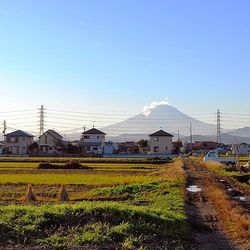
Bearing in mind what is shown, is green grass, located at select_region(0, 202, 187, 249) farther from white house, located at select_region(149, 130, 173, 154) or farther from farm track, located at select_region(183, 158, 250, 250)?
white house, located at select_region(149, 130, 173, 154)

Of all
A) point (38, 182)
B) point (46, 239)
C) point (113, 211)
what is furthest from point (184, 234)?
point (38, 182)

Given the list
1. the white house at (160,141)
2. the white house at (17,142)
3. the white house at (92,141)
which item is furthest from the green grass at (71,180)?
the white house at (160,141)

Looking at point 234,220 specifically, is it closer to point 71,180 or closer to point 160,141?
point 71,180

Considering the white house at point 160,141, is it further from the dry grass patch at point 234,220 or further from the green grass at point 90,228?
the green grass at point 90,228

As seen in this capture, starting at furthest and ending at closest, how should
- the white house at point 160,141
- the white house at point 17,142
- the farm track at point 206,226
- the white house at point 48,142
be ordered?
the white house at point 160,141, the white house at point 48,142, the white house at point 17,142, the farm track at point 206,226

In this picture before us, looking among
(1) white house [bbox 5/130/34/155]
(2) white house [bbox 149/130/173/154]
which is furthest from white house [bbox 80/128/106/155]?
(1) white house [bbox 5/130/34/155]

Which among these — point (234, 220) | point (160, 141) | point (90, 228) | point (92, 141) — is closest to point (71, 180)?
point (234, 220)

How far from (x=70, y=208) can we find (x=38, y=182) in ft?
66.1

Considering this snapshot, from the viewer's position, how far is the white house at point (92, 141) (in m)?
111

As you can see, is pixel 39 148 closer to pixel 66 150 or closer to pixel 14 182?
pixel 66 150

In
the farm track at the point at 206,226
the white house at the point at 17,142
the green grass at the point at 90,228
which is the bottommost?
the farm track at the point at 206,226

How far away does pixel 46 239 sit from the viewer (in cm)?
943

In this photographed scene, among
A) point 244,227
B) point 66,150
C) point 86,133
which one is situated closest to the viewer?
point 244,227

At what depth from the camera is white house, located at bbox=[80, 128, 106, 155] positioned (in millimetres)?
111350
